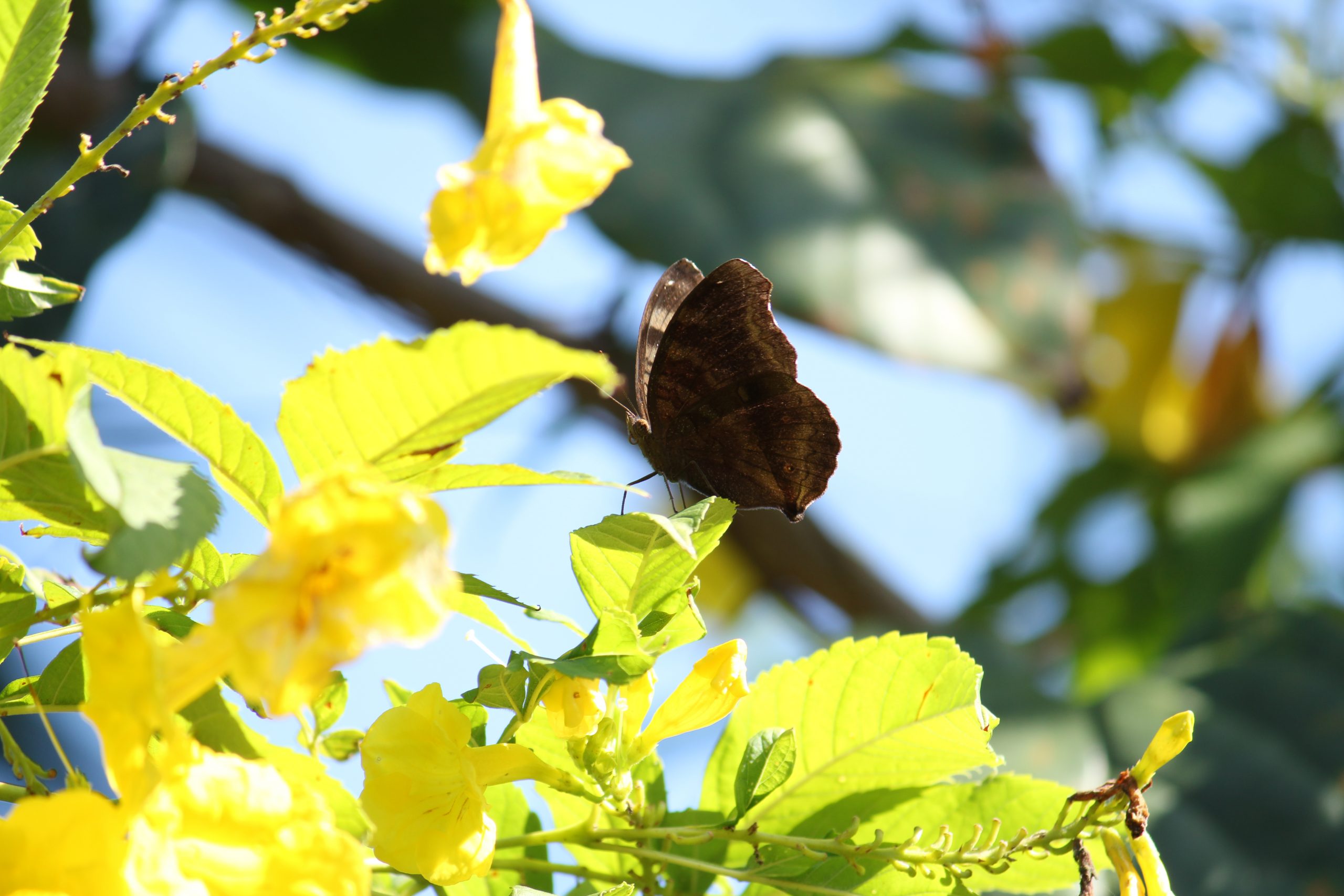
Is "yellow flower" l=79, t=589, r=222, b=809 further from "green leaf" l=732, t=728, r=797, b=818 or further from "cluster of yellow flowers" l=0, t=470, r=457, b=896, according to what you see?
"green leaf" l=732, t=728, r=797, b=818

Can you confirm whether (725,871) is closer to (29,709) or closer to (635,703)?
(635,703)

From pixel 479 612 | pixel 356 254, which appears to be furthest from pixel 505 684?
pixel 356 254

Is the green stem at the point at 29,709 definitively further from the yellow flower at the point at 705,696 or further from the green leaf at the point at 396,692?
the yellow flower at the point at 705,696

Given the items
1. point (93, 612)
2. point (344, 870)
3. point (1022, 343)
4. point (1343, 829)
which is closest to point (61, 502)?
point (93, 612)

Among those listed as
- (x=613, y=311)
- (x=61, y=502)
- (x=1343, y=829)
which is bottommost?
(x=1343, y=829)

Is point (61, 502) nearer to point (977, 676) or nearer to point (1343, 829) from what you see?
point (977, 676)
